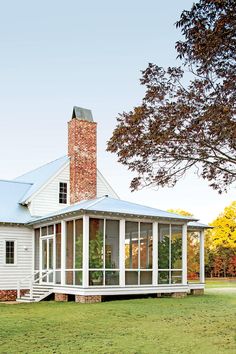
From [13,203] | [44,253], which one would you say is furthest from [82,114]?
[44,253]

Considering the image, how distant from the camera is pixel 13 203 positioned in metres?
26.0

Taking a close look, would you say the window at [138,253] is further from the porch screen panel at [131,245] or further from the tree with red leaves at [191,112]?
the tree with red leaves at [191,112]

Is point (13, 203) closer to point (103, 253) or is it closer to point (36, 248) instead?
point (36, 248)

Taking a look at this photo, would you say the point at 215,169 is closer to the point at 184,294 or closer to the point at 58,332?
the point at 58,332

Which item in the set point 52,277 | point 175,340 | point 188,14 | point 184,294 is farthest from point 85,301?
point 188,14

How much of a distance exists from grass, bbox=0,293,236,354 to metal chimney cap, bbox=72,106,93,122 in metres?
10.7

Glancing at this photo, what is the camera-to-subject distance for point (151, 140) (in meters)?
11.2

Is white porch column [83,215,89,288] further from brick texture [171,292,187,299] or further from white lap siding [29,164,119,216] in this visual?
white lap siding [29,164,119,216]

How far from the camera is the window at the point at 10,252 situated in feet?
79.0

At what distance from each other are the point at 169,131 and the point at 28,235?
15.3 m

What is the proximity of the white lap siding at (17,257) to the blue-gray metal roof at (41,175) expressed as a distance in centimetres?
199

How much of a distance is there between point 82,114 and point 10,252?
25.4 ft

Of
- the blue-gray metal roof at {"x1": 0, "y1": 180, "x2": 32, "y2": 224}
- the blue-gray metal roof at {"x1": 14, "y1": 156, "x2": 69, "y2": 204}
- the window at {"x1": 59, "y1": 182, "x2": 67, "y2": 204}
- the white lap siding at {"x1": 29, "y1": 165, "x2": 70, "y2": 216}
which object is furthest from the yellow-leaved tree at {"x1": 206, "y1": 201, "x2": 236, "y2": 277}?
the white lap siding at {"x1": 29, "y1": 165, "x2": 70, "y2": 216}

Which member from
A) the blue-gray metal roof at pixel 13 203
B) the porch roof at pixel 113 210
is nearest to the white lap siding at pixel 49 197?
the blue-gray metal roof at pixel 13 203
